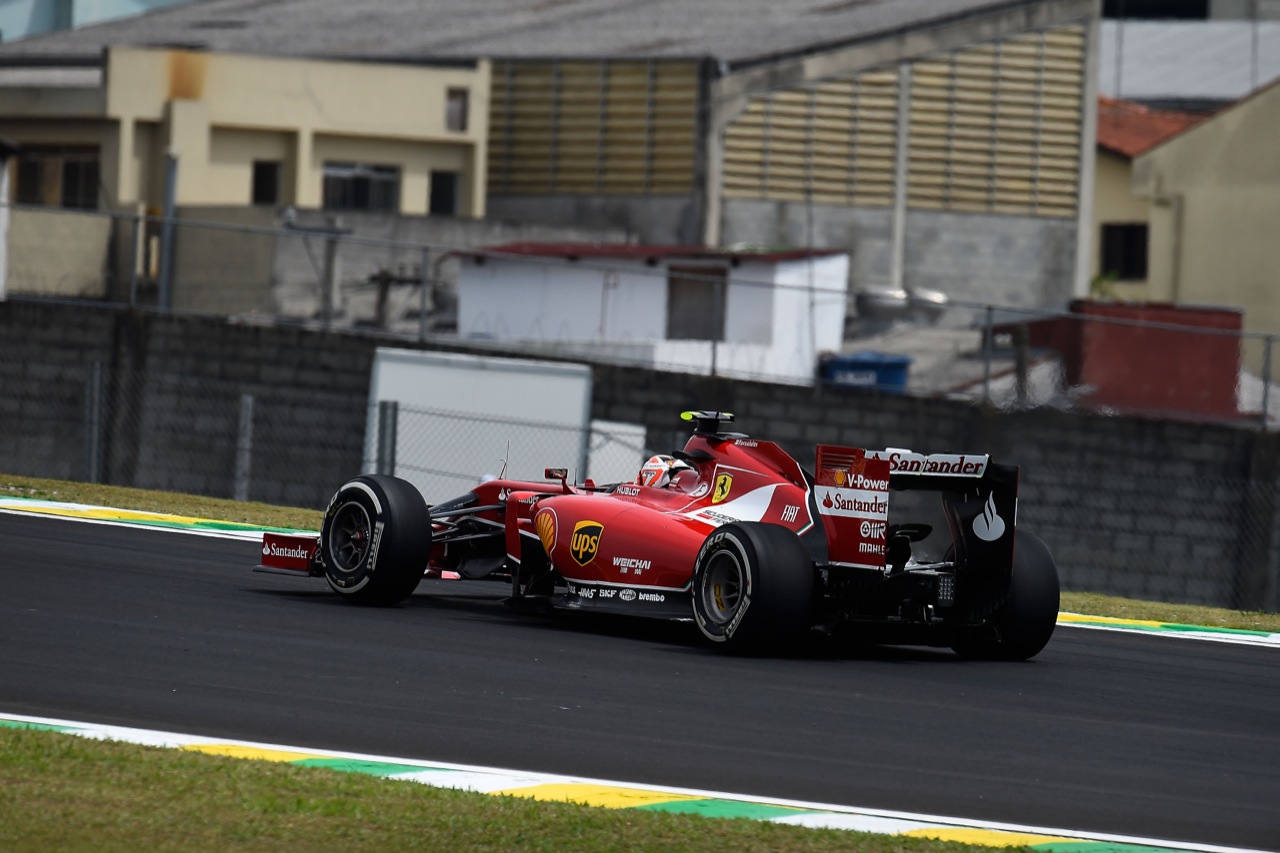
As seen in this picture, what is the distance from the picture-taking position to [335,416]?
2739 centimetres

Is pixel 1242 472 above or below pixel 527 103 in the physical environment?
below

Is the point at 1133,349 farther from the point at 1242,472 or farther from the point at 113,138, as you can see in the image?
the point at 113,138

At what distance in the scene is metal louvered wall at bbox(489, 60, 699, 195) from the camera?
141 ft

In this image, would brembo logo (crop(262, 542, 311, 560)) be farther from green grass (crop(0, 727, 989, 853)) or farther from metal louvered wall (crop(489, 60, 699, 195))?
metal louvered wall (crop(489, 60, 699, 195))

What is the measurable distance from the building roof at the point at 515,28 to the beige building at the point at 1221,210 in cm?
516

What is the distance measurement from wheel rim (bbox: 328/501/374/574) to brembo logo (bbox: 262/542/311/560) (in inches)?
12.5

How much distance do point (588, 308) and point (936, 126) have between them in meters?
13.7

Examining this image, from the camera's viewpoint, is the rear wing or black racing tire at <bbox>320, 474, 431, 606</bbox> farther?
black racing tire at <bbox>320, 474, 431, 606</bbox>

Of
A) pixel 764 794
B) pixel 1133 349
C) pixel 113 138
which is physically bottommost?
pixel 764 794

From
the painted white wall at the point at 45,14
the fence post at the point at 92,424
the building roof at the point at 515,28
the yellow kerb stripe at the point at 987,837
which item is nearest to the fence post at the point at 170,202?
the fence post at the point at 92,424

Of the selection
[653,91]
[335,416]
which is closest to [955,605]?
[335,416]

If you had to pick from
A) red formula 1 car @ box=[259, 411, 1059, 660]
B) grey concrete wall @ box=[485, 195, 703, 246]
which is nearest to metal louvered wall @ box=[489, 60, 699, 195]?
grey concrete wall @ box=[485, 195, 703, 246]

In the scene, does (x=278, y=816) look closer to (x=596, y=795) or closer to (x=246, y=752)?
(x=246, y=752)

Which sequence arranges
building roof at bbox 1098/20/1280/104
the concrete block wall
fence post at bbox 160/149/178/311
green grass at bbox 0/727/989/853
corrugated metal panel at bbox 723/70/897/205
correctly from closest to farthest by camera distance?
1. green grass at bbox 0/727/989/853
2. fence post at bbox 160/149/178/311
3. corrugated metal panel at bbox 723/70/897/205
4. the concrete block wall
5. building roof at bbox 1098/20/1280/104
